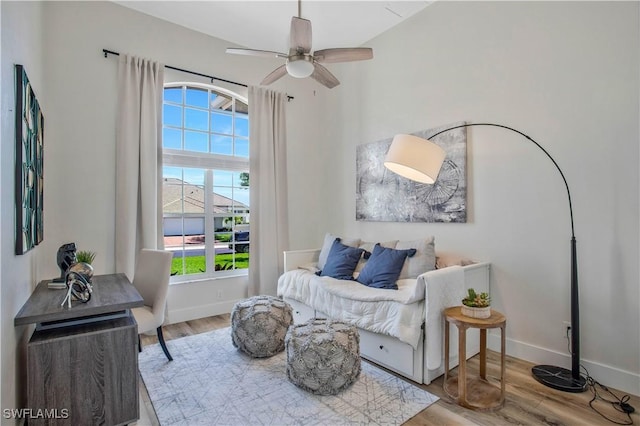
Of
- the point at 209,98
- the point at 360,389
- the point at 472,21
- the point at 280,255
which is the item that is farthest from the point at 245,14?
the point at 360,389

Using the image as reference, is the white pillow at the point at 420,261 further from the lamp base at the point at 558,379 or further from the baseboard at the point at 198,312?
the baseboard at the point at 198,312

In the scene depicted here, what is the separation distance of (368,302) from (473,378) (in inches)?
37.5

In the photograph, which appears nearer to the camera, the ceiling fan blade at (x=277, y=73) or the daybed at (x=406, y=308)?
the daybed at (x=406, y=308)

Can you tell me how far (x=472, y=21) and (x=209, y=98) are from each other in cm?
311

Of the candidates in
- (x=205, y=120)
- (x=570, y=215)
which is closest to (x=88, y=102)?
(x=205, y=120)

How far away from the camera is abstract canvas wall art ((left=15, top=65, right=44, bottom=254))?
1.76 meters

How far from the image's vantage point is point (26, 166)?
75.7 inches

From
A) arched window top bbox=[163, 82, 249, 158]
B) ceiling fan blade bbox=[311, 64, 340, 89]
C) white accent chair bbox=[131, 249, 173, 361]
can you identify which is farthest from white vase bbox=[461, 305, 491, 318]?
arched window top bbox=[163, 82, 249, 158]

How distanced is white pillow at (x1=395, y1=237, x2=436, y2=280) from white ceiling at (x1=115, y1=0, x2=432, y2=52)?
259 cm

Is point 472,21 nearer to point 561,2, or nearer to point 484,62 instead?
point 484,62

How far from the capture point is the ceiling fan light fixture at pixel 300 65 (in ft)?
8.12

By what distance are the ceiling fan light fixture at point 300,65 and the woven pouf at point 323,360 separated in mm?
1969

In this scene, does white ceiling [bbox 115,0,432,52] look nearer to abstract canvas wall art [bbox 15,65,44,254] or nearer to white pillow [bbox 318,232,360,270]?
abstract canvas wall art [bbox 15,65,44,254]

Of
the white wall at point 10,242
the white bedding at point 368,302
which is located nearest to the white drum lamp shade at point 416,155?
the white bedding at point 368,302
